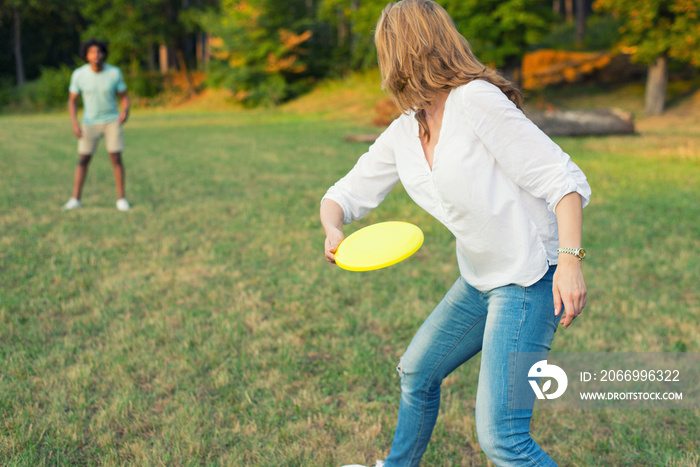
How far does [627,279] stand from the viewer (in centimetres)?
527

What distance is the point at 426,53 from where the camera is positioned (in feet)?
6.52

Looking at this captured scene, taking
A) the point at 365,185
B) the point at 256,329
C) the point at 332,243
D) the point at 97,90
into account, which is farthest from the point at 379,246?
the point at 97,90

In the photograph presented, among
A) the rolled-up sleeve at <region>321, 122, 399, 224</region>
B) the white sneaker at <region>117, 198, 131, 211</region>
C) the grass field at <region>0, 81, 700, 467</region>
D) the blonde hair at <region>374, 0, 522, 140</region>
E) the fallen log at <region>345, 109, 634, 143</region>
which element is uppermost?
the blonde hair at <region>374, 0, 522, 140</region>

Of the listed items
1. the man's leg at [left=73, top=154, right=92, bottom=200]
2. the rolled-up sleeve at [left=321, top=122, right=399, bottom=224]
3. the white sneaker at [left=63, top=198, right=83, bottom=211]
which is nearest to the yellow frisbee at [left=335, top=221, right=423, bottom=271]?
the rolled-up sleeve at [left=321, top=122, right=399, bottom=224]

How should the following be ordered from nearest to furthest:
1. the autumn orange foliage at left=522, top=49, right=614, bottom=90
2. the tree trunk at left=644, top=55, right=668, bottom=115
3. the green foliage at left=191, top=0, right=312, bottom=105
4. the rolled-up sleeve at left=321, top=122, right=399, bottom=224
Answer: the rolled-up sleeve at left=321, top=122, right=399, bottom=224 → the tree trunk at left=644, top=55, right=668, bottom=115 → the autumn orange foliage at left=522, top=49, right=614, bottom=90 → the green foliage at left=191, top=0, right=312, bottom=105

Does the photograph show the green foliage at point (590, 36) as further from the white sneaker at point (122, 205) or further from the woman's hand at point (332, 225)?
the woman's hand at point (332, 225)

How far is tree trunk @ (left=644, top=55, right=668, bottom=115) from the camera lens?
21891mm

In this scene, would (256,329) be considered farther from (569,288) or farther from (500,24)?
(500,24)

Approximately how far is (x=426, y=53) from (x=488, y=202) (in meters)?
0.56

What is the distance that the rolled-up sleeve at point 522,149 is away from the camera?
6.06 feet

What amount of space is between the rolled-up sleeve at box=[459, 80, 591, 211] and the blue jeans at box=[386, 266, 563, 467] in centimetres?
35

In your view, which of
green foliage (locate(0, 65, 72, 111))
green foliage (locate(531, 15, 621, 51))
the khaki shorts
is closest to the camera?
the khaki shorts

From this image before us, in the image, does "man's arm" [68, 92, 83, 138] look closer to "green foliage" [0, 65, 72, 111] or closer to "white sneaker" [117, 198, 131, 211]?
"white sneaker" [117, 198, 131, 211]

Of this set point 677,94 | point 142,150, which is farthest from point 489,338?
point 677,94
